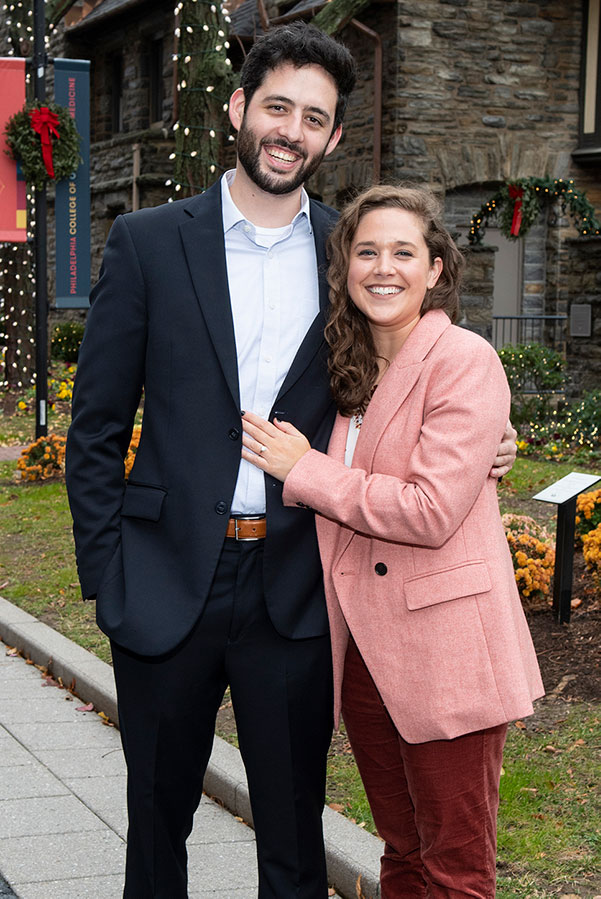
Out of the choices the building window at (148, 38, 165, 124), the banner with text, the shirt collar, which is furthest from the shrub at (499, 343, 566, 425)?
the building window at (148, 38, 165, 124)

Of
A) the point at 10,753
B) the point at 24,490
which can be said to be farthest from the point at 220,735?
the point at 24,490

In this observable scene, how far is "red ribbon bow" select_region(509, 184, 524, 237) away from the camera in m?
14.7

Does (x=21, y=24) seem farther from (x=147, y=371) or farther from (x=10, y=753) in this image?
(x=147, y=371)

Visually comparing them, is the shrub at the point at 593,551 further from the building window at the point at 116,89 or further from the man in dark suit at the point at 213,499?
the building window at the point at 116,89

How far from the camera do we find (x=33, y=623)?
6.34 meters

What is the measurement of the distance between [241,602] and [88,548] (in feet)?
1.26

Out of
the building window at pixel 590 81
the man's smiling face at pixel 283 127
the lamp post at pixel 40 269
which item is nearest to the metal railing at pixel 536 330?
the building window at pixel 590 81

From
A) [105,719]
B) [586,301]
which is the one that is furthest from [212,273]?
[586,301]

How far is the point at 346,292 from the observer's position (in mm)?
2648

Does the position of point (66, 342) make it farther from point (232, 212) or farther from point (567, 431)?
point (232, 212)

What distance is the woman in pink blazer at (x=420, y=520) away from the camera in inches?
95.7

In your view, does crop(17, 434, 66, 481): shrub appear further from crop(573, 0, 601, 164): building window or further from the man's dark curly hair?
crop(573, 0, 601, 164): building window

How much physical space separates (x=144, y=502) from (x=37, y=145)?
10311 mm

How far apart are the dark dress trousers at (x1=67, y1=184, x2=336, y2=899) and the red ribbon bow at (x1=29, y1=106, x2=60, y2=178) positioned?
390 inches
